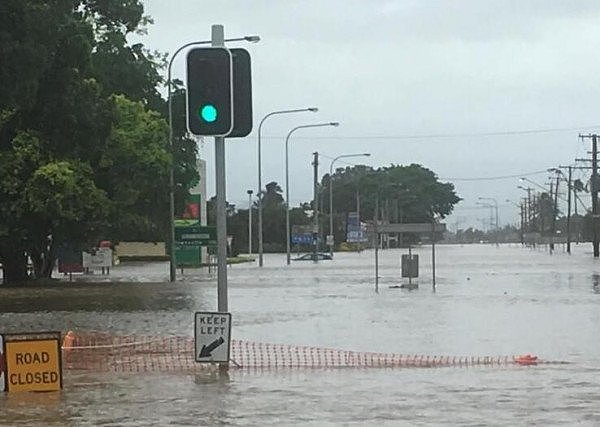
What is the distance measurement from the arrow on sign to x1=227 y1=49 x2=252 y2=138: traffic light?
2.76 meters

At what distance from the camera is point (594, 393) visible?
1397 cm

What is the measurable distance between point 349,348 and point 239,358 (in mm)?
3080

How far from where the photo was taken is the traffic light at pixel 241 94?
15391mm

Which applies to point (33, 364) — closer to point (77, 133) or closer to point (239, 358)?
point (239, 358)

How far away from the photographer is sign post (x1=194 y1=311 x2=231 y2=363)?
1578cm

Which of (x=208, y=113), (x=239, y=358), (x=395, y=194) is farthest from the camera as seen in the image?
(x=395, y=194)

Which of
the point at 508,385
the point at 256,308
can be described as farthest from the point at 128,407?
the point at 256,308

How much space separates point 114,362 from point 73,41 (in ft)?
62.1

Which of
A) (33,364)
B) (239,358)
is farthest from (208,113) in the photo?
(239,358)

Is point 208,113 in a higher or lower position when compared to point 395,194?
lower

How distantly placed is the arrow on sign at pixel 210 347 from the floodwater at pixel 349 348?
0.40m

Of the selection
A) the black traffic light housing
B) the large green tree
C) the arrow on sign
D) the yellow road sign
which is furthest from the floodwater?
the large green tree

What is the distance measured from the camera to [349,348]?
2108 cm

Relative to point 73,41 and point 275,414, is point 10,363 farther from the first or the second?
point 73,41
